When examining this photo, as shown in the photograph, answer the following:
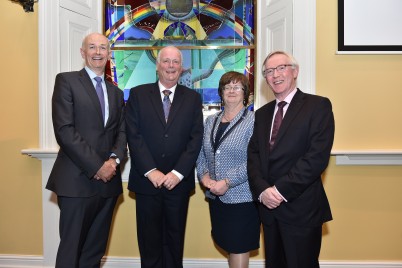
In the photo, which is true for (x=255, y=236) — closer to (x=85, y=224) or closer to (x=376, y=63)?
(x=85, y=224)

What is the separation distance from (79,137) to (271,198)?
3.60ft

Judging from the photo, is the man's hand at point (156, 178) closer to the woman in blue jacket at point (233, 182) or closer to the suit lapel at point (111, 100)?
the woman in blue jacket at point (233, 182)

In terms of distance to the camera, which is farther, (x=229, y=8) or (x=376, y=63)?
(x=229, y=8)

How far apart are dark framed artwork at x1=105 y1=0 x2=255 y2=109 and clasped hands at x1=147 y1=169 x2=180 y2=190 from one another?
1.12 m

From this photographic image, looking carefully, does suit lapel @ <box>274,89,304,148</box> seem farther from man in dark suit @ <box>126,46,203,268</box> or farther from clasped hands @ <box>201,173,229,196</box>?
man in dark suit @ <box>126,46,203,268</box>

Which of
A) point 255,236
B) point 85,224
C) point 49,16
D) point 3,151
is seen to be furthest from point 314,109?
point 3,151

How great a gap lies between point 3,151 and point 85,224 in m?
1.31

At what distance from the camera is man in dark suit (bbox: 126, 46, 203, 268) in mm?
2100

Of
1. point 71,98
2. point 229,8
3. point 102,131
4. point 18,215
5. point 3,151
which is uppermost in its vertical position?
point 229,8

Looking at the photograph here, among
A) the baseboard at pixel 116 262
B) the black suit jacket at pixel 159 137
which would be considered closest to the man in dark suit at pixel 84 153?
the black suit jacket at pixel 159 137

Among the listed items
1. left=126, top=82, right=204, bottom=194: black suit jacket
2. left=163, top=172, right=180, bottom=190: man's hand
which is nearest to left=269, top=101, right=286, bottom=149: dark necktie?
left=126, top=82, right=204, bottom=194: black suit jacket

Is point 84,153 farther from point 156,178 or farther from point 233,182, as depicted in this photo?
point 233,182

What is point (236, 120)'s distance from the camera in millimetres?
2094

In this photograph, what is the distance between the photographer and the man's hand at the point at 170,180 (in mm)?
2051
